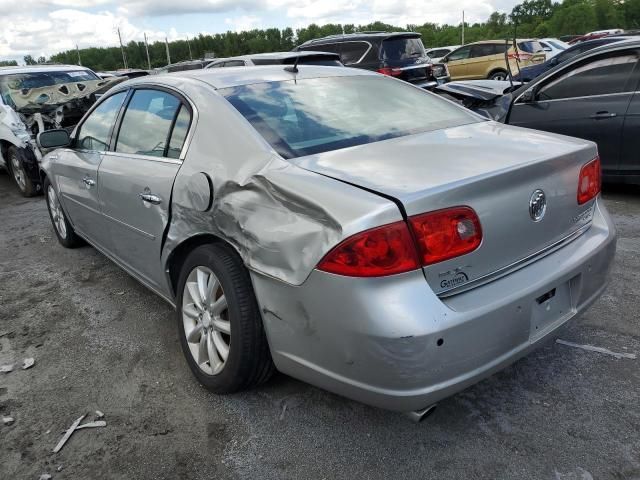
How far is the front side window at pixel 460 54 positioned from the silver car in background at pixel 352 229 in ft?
56.0

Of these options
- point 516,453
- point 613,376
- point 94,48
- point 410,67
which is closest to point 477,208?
point 516,453

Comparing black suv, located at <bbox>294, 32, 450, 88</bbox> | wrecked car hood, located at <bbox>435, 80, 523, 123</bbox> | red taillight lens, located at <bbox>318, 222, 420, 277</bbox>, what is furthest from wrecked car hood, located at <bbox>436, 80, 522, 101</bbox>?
red taillight lens, located at <bbox>318, 222, 420, 277</bbox>

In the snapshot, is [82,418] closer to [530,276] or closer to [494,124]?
[530,276]

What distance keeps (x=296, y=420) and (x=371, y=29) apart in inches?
2672

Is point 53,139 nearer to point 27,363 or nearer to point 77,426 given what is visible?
point 27,363

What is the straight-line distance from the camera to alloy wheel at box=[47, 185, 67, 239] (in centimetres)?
493

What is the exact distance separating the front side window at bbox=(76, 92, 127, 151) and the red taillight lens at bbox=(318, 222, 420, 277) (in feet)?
7.71

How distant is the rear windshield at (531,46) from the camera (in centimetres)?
1708

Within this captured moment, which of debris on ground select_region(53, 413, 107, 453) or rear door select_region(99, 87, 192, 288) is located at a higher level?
rear door select_region(99, 87, 192, 288)

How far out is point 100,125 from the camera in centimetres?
385

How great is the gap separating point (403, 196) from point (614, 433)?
4.40 feet

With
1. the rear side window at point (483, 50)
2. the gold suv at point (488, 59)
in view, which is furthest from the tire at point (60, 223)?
the rear side window at point (483, 50)

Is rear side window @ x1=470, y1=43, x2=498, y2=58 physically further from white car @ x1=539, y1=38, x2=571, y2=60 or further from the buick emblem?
the buick emblem

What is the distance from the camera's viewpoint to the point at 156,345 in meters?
3.22
